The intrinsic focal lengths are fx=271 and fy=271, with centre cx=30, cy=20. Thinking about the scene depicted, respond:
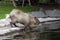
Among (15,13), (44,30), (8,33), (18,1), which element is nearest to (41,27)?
(44,30)

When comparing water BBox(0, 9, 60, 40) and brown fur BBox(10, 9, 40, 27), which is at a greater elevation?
brown fur BBox(10, 9, 40, 27)

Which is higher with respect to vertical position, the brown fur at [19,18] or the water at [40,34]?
the brown fur at [19,18]

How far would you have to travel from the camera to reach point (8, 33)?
1536 centimetres

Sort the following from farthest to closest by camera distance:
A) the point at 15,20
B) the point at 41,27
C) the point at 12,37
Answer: the point at 41,27
the point at 15,20
the point at 12,37

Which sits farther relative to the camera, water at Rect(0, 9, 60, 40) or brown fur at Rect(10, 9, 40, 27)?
brown fur at Rect(10, 9, 40, 27)

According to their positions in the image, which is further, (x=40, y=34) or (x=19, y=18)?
(x=19, y=18)

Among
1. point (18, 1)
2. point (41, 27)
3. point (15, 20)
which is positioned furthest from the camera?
point (18, 1)

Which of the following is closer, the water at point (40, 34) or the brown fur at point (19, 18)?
the water at point (40, 34)

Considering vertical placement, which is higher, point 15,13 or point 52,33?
point 15,13

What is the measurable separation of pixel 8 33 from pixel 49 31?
2.77 m

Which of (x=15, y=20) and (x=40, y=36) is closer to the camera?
(x=40, y=36)

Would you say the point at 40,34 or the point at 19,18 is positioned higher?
the point at 19,18

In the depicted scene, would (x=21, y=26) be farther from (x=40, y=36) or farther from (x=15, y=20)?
(x=40, y=36)

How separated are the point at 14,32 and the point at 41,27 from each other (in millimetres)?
2930
